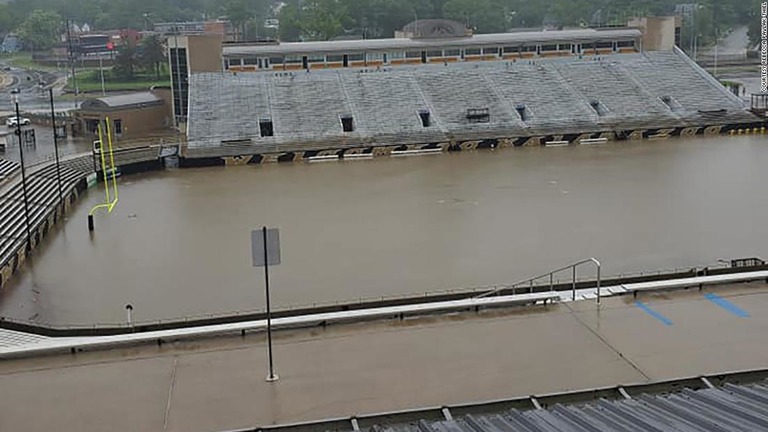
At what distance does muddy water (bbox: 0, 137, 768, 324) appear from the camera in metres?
10.6

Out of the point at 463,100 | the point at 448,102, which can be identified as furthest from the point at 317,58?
the point at 463,100

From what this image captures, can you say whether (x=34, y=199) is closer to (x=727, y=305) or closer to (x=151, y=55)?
(x=727, y=305)

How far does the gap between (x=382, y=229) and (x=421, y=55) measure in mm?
15060

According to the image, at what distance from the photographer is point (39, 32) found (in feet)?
197

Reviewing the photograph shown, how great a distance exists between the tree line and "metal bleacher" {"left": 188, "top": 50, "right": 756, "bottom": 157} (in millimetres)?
18728

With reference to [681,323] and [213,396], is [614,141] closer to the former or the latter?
[681,323]

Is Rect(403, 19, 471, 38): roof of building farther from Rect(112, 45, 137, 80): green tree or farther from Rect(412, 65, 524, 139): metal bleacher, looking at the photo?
Rect(112, 45, 137, 80): green tree

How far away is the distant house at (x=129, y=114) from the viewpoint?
79.2 feet

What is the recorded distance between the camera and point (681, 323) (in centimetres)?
666

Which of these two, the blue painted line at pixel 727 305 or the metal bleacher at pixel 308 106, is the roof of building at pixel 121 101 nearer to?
the metal bleacher at pixel 308 106

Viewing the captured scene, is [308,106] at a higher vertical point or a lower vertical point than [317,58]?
lower

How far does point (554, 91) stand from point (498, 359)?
20381 millimetres

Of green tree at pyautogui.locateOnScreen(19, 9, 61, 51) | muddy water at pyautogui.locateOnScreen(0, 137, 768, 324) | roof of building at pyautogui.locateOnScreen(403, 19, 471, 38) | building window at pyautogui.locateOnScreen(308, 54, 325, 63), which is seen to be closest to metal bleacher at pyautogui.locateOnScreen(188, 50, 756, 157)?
building window at pyautogui.locateOnScreen(308, 54, 325, 63)

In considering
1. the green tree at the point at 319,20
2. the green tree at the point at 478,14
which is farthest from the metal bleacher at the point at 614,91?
the green tree at the point at 478,14
